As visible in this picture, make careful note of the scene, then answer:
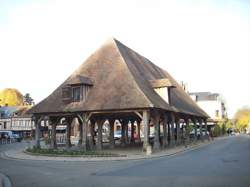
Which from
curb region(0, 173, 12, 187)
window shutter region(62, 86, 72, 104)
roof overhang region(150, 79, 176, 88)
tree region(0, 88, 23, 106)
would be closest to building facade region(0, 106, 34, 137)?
tree region(0, 88, 23, 106)

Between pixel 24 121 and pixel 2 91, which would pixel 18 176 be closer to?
pixel 24 121

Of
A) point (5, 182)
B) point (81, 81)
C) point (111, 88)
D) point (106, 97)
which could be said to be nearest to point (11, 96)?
point (81, 81)

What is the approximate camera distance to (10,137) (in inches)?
2026

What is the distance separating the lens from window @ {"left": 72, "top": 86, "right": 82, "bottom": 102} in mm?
27245

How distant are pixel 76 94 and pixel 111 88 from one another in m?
2.94

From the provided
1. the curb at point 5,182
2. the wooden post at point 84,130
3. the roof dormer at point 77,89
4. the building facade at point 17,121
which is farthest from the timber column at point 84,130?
the building facade at point 17,121

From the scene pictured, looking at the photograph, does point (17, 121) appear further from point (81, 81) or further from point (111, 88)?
point (111, 88)

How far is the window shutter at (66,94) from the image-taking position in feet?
90.9

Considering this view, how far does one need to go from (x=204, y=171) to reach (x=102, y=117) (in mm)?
15785

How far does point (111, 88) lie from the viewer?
26.8 meters

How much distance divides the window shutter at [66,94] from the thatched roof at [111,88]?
347mm

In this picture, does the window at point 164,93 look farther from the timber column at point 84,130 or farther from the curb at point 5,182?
the curb at point 5,182

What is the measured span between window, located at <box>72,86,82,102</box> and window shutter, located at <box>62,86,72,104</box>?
0.38 metres

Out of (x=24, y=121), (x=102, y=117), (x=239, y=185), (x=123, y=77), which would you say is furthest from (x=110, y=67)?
(x=24, y=121)
